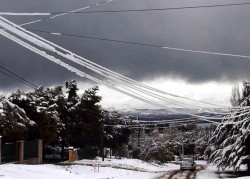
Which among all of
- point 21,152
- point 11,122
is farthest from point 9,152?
point 11,122

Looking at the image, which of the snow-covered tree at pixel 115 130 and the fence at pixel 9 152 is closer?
the fence at pixel 9 152

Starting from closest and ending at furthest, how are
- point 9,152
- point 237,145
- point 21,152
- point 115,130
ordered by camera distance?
point 9,152, point 21,152, point 237,145, point 115,130

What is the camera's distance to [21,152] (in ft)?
97.3

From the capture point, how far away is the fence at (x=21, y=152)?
91.4 feet

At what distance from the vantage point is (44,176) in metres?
22.4

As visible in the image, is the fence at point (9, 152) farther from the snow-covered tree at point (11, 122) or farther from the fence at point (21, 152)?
the snow-covered tree at point (11, 122)

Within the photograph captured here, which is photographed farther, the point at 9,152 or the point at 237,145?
the point at 237,145

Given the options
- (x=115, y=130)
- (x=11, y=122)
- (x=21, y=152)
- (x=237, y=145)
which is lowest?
(x=21, y=152)

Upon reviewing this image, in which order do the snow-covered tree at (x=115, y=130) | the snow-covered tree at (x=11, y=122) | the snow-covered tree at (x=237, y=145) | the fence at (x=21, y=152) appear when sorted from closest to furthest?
the fence at (x=21, y=152) → the snow-covered tree at (x=11, y=122) → the snow-covered tree at (x=237, y=145) → the snow-covered tree at (x=115, y=130)

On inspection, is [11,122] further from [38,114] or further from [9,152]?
[38,114]

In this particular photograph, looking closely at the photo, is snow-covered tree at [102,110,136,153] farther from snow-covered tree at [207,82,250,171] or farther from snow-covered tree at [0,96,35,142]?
snow-covered tree at [0,96,35,142]

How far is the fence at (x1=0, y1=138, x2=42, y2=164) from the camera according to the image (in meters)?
27.9

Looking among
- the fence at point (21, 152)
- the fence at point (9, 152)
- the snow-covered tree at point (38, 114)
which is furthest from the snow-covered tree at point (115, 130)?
the fence at point (9, 152)

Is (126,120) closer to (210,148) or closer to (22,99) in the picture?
(210,148)
